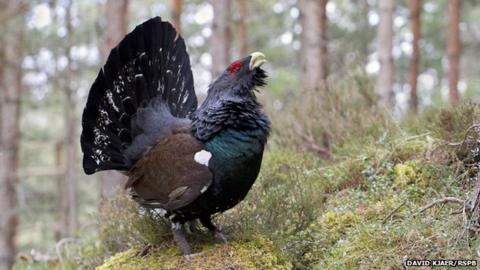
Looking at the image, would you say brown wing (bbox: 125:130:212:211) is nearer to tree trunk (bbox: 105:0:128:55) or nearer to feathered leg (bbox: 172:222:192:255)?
feathered leg (bbox: 172:222:192:255)

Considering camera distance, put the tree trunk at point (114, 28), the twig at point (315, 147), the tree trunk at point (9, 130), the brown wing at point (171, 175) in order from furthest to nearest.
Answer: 1. the tree trunk at point (9, 130)
2. the tree trunk at point (114, 28)
3. the twig at point (315, 147)
4. the brown wing at point (171, 175)

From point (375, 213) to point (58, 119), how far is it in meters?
24.6

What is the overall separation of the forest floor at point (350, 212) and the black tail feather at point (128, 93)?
0.61 meters

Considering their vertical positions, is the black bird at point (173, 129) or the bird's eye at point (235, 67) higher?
the bird's eye at point (235, 67)

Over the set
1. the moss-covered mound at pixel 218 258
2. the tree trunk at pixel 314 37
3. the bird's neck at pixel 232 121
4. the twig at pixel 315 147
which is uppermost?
the tree trunk at pixel 314 37

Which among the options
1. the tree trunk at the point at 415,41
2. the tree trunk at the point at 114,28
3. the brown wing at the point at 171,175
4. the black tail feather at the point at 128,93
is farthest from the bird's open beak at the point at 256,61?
the tree trunk at the point at 415,41

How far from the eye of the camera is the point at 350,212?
14.5 ft

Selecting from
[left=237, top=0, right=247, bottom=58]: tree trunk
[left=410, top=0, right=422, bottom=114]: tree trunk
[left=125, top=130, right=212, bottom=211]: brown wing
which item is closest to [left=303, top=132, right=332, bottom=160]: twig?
[left=125, top=130, right=212, bottom=211]: brown wing

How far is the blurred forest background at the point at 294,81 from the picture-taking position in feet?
17.9

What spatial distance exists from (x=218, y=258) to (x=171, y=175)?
0.66m

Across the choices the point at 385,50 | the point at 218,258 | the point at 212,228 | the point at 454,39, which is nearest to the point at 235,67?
the point at 212,228

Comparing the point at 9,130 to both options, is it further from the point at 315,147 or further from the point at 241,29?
the point at 241,29

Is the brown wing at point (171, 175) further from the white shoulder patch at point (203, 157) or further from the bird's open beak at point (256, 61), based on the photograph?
the bird's open beak at point (256, 61)

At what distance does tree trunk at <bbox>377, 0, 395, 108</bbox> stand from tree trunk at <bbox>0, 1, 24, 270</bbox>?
23.0 feet
